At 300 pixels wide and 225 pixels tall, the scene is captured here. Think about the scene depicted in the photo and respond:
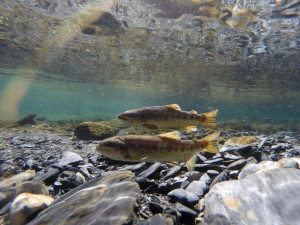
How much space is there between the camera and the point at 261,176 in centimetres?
238

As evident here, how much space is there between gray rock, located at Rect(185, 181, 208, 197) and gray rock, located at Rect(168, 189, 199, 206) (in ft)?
0.61

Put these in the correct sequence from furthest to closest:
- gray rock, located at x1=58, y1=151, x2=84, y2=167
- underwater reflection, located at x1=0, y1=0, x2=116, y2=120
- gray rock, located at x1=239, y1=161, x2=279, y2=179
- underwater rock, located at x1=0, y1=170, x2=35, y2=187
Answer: underwater reflection, located at x1=0, y1=0, x2=116, y2=120 < gray rock, located at x1=58, y1=151, x2=84, y2=167 < underwater rock, located at x1=0, y1=170, x2=35, y2=187 < gray rock, located at x1=239, y1=161, x2=279, y2=179

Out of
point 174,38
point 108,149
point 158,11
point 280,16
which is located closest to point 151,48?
point 174,38

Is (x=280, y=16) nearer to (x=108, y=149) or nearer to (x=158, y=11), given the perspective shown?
(x=158, y=11)

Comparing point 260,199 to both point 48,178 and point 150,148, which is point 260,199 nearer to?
point 150,148

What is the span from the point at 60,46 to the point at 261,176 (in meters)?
20.8

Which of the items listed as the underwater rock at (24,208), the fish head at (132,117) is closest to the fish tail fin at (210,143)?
the fish head at (132,117)

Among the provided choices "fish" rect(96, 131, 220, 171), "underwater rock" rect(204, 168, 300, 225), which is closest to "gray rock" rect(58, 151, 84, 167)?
"fish" rect(96, 131, 220, 171)

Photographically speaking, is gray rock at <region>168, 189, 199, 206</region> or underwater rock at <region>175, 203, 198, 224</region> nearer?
underwater rock at <region>175, 203, 198, 224</region>

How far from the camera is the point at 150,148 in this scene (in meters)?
3.36

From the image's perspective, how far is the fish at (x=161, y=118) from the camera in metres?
3.86

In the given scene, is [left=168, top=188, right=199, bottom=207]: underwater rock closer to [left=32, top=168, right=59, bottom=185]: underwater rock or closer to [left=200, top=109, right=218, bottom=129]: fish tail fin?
[left=200, top=109, right=218, bottom=129]: fish tail fin

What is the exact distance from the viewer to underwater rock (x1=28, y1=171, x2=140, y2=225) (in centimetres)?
188

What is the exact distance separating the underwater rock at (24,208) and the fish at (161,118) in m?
2.17
